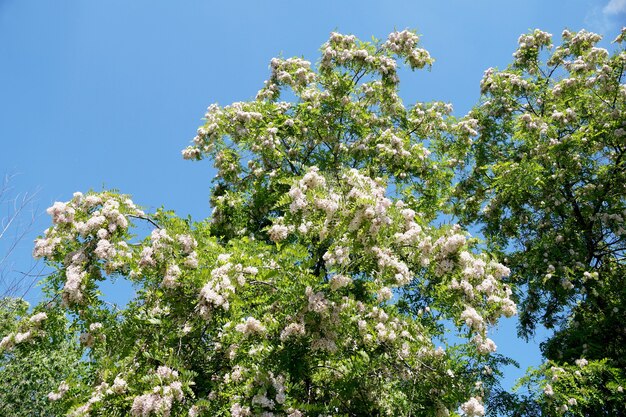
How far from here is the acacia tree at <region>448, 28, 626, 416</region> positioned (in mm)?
10375

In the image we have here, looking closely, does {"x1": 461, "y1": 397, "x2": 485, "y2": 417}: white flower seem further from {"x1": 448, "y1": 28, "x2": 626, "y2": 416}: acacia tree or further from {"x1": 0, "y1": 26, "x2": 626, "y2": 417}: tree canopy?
{"x1": 448, "y1": 28, "x2": 626, "y2": 416}: acacia tree

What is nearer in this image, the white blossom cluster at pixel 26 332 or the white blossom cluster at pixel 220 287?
the white blossom cluster at pixel 220 287

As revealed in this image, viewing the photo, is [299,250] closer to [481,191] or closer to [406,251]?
[406,251]

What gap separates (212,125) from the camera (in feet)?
38.7

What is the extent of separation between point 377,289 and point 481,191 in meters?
9.32

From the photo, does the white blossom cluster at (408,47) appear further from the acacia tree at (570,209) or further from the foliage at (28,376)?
the foliage at (28,376)

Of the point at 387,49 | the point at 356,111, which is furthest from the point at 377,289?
the point at 387,49

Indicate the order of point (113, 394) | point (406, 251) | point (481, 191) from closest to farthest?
point (113, 394) < point (406, 251) < point (481, 191)

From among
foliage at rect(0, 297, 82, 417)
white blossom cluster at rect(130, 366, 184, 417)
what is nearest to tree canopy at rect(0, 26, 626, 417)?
white blossom cluster at rect(130, 366, 184, 417)

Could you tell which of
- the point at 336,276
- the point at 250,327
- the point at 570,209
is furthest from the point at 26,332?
the point at 570,209

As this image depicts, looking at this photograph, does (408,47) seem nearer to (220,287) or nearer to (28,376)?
(220,287)

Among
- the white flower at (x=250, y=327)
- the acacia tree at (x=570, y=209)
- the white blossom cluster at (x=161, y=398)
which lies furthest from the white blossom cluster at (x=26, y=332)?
the acacia tree at (x=570, y=209)

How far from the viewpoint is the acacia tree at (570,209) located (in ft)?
34.0

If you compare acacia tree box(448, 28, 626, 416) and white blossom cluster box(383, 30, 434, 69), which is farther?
white blossom cluster box(383, 30, 434, 69)
